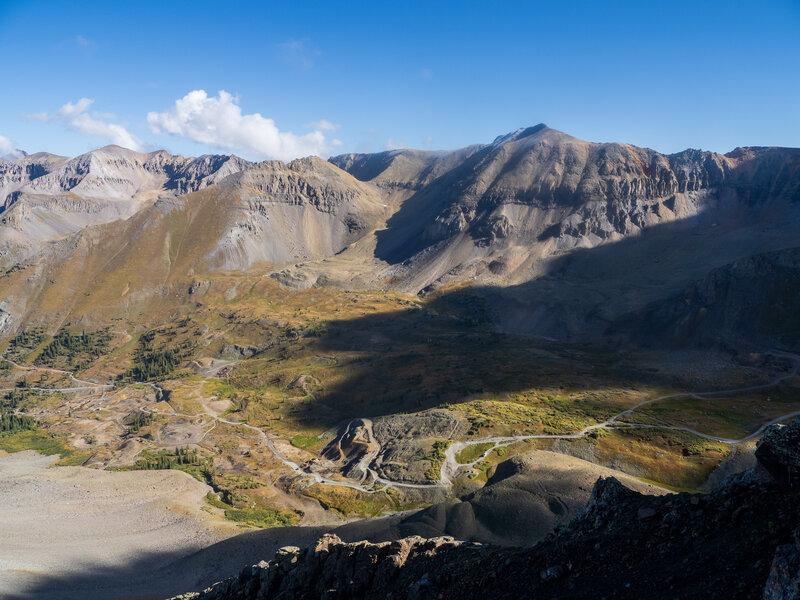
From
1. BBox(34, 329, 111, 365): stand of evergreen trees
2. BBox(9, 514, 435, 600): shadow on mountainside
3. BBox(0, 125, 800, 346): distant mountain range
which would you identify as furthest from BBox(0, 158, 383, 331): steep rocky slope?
BBox(9, 514, 435, 600): shadow on mountainside

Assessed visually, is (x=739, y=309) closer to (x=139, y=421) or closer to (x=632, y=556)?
(x=632, y=556)

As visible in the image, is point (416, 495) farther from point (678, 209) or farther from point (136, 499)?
point (678, 209)

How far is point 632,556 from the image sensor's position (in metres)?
15.7

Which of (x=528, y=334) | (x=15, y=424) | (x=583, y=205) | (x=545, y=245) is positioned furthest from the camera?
(x=583, y=205)

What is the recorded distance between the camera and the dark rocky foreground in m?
12.6

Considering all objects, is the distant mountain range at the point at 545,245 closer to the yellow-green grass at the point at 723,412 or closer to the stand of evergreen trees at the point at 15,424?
the yellow-green grass at the point at 723,412

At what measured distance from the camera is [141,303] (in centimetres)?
15400

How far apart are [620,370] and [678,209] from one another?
101 m

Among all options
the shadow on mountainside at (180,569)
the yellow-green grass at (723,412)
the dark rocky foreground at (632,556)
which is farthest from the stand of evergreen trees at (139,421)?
the yellow-green grass at (723,412)

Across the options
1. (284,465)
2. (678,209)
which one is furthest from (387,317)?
(678,209)

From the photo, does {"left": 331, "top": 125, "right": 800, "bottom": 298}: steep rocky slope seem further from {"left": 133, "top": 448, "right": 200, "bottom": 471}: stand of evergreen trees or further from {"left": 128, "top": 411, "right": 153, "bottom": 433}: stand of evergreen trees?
{"left": 133, "top": 448, "right": 200, "bottom": 471}: stand of evergreen trees

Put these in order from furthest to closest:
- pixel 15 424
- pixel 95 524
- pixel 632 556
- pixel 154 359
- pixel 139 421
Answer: pixel 154 359, pixel 15 424, pixel 139 421, pixel 95 524, pixel 632 556

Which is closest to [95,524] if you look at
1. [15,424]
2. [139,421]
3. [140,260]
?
[139,421]

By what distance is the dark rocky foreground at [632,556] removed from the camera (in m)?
12.6
